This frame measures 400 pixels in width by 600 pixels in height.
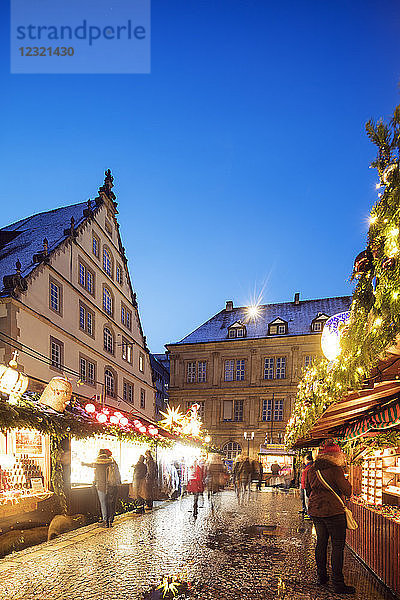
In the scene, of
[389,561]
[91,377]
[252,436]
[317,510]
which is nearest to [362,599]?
[389,561]

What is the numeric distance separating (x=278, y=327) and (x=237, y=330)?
392 cm

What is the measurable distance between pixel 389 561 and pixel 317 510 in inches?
41.1

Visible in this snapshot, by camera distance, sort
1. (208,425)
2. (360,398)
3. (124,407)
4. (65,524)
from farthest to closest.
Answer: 1. (208,425)
2. (124,407)
3. (65,524)
4. (360,398)

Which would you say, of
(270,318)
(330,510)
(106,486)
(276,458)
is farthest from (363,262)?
(270,318)

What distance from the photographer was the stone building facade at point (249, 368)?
1676 inches

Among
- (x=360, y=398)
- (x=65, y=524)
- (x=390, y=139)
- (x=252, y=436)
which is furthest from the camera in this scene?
(x=252, y=436)

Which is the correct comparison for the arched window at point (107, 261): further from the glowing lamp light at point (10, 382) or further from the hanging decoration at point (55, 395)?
the glowing lamp light at point (10, 382)

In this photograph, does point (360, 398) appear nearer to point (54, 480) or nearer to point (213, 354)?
point (54, 480)

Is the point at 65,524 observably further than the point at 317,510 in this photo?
Yes

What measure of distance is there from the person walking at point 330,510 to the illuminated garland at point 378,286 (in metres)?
2.29

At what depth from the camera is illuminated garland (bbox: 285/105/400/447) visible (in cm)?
351

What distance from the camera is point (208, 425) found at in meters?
44.6

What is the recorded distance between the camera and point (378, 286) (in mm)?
3748

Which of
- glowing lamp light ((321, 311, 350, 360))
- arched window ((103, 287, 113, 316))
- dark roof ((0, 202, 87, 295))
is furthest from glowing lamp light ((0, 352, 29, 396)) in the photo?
arched window ((103, 287, 113, 316))
